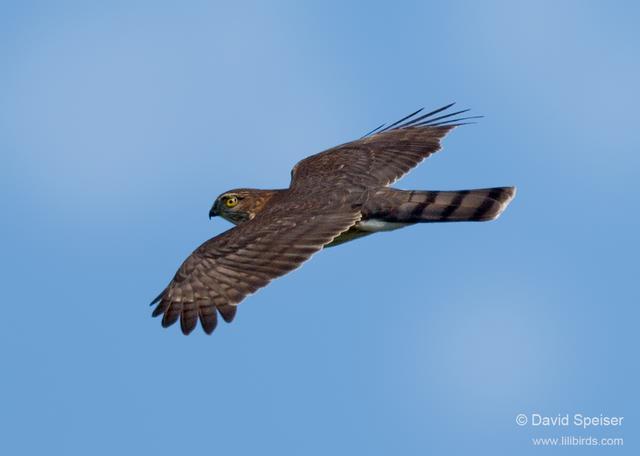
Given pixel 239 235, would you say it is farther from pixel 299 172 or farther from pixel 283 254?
pixel 299 172

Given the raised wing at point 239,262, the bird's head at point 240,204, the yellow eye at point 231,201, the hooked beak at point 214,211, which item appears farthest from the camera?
the hooked beak at point 214,211

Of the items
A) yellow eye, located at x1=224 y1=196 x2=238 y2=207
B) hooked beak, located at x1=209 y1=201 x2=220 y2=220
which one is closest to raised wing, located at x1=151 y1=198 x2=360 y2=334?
yellow eye, located at x1=224 y1=196 x2=238 y2=207

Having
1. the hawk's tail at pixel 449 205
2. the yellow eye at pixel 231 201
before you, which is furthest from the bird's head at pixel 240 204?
the hawk's tail at pixel 449 205

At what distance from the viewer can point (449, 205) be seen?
567 inches

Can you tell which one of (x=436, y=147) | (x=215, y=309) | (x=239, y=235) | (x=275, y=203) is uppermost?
(x=436, y=147)

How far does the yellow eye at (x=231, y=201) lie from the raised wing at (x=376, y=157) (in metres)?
0.74

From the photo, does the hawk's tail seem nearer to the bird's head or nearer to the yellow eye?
the bird's head

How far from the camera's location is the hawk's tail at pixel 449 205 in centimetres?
1431

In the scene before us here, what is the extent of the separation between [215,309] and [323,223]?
1.96 metres

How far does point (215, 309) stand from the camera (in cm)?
1269

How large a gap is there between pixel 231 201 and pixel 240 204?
0.16 meters

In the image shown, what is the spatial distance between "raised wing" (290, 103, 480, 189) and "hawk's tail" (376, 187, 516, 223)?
92cm

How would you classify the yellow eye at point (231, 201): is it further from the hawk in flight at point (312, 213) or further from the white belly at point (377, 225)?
the white belly at point (377, 225)

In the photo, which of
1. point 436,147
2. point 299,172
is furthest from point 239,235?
point 436,147
